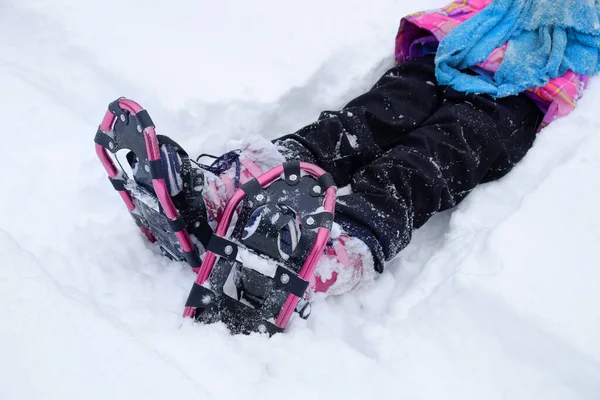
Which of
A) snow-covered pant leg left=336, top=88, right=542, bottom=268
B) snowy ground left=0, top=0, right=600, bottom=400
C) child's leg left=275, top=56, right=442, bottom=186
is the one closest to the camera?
snowy ground left=0, top=0, right=600, bottom=400

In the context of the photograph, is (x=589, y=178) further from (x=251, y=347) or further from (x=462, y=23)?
(x=251, y=347)

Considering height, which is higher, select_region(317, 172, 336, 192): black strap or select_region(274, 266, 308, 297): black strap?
select_region(317, 172, 336, 192): black strap

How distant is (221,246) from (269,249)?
0.09m

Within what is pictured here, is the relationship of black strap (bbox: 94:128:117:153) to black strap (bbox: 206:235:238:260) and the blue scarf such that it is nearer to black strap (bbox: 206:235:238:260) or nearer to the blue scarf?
black strap (bbox: 206:235:238:260)

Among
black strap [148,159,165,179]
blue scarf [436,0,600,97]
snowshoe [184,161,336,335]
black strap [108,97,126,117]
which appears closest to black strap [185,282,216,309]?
snowshoe [184,161,336,335]

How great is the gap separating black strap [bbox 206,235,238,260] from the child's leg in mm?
277

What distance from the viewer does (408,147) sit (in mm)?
1164

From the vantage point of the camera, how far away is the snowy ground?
788mm

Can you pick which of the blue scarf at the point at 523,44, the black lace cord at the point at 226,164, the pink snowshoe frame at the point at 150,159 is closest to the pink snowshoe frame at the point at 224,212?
the pink snowshoe frame at the point at 150,159

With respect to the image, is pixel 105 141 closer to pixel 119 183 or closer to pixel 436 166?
pixel 119 183

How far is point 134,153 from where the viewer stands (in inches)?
35.9

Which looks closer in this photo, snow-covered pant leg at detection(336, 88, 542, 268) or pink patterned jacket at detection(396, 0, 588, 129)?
snow-covered pant leg at detection(336, 88, 542, 268)

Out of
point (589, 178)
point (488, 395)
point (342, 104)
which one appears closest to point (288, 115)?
point (342, 104)

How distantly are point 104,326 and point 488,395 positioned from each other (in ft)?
2.24
